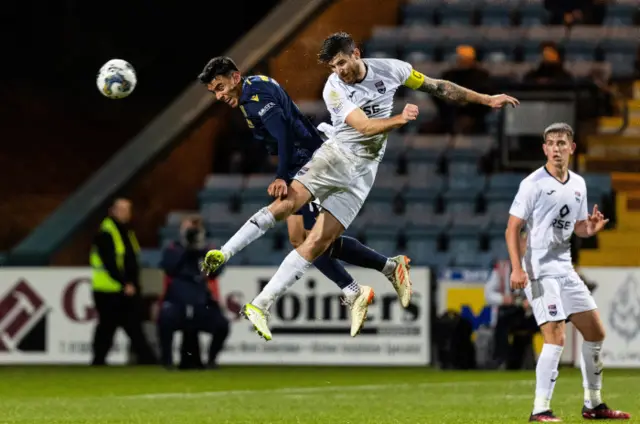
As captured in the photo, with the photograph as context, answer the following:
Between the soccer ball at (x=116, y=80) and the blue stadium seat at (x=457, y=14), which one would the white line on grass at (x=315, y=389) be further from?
the blue stadium seat at (x=457, y=14)

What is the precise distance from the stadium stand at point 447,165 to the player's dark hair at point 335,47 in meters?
8.12

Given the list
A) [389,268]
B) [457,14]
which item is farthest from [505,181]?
[389,268]

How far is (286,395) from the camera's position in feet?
39.5

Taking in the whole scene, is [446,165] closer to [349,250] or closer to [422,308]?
[422,308]

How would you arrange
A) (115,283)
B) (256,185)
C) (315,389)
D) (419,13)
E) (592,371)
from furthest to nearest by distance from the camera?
1. (419,13)
2. (256,185)
3. (115,283)
4. (315,389)
5. (592,371)

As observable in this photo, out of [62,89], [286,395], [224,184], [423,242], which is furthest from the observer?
[62,89]

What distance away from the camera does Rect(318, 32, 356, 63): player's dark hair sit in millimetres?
8656

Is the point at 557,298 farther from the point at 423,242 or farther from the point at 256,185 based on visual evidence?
the point at 256,185

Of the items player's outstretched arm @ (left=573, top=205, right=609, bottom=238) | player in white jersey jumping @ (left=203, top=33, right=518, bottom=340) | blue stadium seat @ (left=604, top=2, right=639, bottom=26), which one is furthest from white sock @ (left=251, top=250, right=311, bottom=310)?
blue stadium seat @ (left=604, top=2, right=639, bottom=26)

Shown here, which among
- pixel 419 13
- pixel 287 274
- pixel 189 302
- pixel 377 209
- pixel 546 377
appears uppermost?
pixel 419 13

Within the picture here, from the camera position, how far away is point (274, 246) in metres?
17.5

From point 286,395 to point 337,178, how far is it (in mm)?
3406

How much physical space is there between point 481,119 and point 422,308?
11.9 feet

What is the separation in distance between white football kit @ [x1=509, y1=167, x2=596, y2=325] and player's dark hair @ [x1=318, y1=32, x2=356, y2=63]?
4.52 feet
